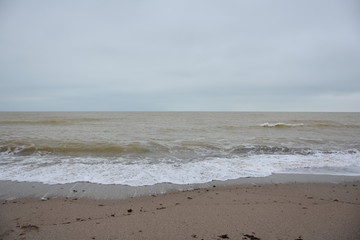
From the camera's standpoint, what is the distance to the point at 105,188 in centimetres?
530

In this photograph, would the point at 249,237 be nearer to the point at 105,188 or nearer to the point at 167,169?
the point at 105,188

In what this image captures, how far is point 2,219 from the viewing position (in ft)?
11.8

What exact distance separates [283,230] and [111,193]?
4062 mm

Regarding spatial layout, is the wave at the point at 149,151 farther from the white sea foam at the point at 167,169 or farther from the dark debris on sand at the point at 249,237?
the dark debris on sand at the point at 249,237

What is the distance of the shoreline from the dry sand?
27 centimetres

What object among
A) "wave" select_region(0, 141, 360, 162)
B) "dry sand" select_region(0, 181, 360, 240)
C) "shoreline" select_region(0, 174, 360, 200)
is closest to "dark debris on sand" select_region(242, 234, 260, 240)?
"dry sand" select_region(0, 181, 360, 240)

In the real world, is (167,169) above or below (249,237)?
below

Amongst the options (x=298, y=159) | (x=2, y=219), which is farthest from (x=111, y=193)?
(x=298, y=159)

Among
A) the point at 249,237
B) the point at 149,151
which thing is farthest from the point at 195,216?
the point at 149,151

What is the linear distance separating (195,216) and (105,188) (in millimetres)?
2918

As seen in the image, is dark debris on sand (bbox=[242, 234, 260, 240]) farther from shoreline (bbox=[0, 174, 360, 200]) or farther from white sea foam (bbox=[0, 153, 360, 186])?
white sea foam (bbox=[0, 153, 360, 186])

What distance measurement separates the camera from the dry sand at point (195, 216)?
3.17 m

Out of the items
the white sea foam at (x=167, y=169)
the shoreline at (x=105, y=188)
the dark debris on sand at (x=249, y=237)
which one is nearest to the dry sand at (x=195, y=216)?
the dark debris on sand at (x=249, y=237)

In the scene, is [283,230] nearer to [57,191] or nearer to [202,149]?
[57,191]
